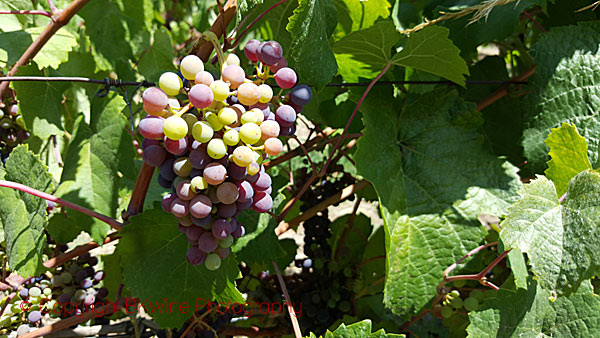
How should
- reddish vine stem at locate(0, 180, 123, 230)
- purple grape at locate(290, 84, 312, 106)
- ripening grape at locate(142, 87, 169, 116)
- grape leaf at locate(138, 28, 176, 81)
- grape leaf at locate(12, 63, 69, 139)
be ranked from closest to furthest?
ripening grape at locate(142, 87, 169, 116)
purple grape at locate(290, 84, 312, 106)
reddish vine stem at locate(0, 180, 123, 230)
grape leaf at locate(12, 63, 69, 139)
grape leaf at locate(138, 28, 176, 81)

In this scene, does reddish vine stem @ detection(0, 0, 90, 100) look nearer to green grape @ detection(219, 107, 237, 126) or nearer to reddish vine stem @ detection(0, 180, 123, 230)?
reddish vine stem @ detection(0, 180, 123, 230)

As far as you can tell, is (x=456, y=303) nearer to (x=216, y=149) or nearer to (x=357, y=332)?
(x=357, y=332)

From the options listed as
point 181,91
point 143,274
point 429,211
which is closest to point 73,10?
point 181,91

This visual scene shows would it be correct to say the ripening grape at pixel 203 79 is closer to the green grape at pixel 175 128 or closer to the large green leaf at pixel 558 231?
the green grape at pixel 175 128

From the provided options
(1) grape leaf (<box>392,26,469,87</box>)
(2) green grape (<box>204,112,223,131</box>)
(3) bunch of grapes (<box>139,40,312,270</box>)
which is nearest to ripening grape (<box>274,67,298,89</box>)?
(3) bunch of grapes (<box>139,40,312,270</box>)

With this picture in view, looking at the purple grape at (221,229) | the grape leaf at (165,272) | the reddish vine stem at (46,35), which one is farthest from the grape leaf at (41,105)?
the purple grape at (221,229)

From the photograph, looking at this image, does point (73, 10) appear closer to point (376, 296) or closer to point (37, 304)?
point (37, 304)
